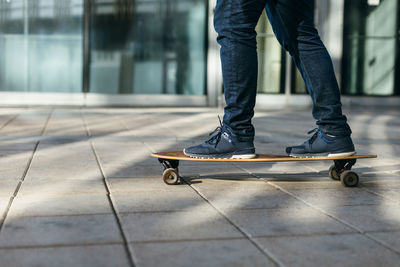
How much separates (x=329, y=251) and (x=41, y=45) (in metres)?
12.0

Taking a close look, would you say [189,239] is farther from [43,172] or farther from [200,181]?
[43,172]

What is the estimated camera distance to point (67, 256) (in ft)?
6.62

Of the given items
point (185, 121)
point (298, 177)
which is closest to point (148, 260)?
point (298, 177)

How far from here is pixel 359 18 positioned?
47.8 ft

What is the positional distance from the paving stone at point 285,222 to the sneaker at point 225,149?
24.9 inches

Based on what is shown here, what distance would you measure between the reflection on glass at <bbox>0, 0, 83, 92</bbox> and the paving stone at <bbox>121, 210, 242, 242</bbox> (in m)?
11.2

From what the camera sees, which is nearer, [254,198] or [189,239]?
[189,239]

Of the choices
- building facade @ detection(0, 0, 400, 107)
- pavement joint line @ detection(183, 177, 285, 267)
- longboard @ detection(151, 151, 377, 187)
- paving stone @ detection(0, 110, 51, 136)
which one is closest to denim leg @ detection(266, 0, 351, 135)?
longboard @ detection(151, 151, 377, 187)

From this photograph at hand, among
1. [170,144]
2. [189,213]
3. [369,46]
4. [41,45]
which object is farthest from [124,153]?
[369,46]

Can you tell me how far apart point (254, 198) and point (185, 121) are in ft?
19.9

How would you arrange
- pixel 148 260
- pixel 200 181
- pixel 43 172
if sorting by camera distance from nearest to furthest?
pixel 148 260 < pixel 200 181 < pixel 43 172

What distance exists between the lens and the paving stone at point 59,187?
10.3 ft

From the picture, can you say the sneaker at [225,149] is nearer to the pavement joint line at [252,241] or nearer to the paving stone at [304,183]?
the paving stone at [304,183]

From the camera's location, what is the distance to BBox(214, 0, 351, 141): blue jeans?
11.1 ft
